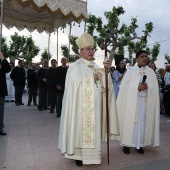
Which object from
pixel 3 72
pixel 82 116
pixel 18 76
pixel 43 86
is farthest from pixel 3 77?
pixel 18 76

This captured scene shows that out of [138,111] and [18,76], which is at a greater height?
[18,76]

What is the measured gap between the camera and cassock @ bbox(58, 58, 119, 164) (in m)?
4.41

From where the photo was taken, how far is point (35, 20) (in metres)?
10.8

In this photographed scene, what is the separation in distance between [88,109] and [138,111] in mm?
1279

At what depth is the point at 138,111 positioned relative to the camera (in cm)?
541

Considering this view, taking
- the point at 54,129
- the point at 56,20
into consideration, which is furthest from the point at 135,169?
the point at 56,20

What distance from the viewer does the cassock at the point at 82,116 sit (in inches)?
174

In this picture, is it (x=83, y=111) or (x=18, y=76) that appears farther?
(x=18, y=76)

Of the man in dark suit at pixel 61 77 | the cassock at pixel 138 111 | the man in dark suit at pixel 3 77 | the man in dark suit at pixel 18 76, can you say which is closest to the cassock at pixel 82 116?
the cassock at pixel 138 111

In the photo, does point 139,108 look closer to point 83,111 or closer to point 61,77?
point 83,111

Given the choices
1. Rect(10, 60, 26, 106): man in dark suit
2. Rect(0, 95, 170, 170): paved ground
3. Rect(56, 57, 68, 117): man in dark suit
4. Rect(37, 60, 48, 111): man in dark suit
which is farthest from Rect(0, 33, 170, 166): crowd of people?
Rect(10, 60, 26, 106): man in dark suit

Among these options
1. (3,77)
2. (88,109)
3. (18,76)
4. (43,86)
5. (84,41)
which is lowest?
(88,109)

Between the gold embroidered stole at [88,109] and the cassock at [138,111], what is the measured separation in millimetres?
1092

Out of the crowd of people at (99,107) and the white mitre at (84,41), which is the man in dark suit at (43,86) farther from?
the white mitre at (84,41)
